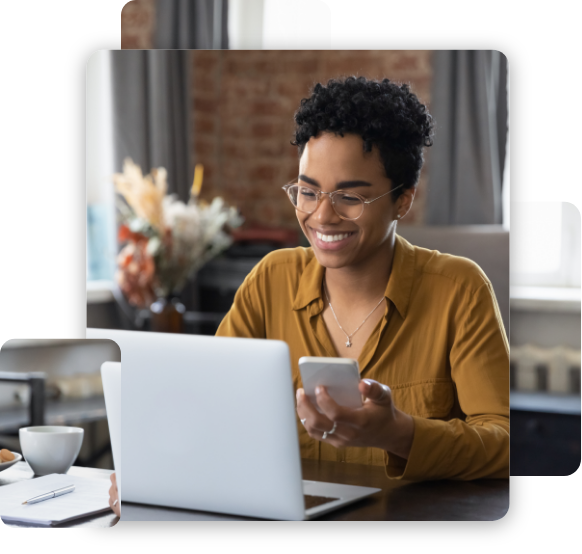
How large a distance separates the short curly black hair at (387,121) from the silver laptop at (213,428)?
1.57 feet

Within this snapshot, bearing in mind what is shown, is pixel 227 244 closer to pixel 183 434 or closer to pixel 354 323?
pixel 354 323

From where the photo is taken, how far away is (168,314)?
1.58 metres

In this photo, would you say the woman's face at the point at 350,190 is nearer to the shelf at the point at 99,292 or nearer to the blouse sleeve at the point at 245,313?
the blouse sleeve at the point at 245,313

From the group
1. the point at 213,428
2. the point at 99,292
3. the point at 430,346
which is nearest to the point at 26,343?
the point at 99,292

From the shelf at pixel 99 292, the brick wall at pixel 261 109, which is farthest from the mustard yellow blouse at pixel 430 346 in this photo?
the shelf at pixel 99 292

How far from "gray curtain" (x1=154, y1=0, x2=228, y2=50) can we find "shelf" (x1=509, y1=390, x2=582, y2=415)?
816 millimetres

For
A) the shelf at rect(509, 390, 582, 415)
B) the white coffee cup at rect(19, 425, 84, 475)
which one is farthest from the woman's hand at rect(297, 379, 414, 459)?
the white coffee cup at rect(19, 425, 84, 475)

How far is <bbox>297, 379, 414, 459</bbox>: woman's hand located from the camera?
114 cm

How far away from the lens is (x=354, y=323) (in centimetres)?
143

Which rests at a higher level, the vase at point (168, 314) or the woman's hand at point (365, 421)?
the vase at point (168, 314)

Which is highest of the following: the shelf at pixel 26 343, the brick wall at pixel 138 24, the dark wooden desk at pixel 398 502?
the brick wall at pixel 138 24

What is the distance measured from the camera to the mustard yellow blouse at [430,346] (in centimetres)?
A: 128

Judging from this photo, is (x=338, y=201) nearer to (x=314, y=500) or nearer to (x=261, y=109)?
(x=261, y=109)

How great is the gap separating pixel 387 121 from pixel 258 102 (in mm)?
264
